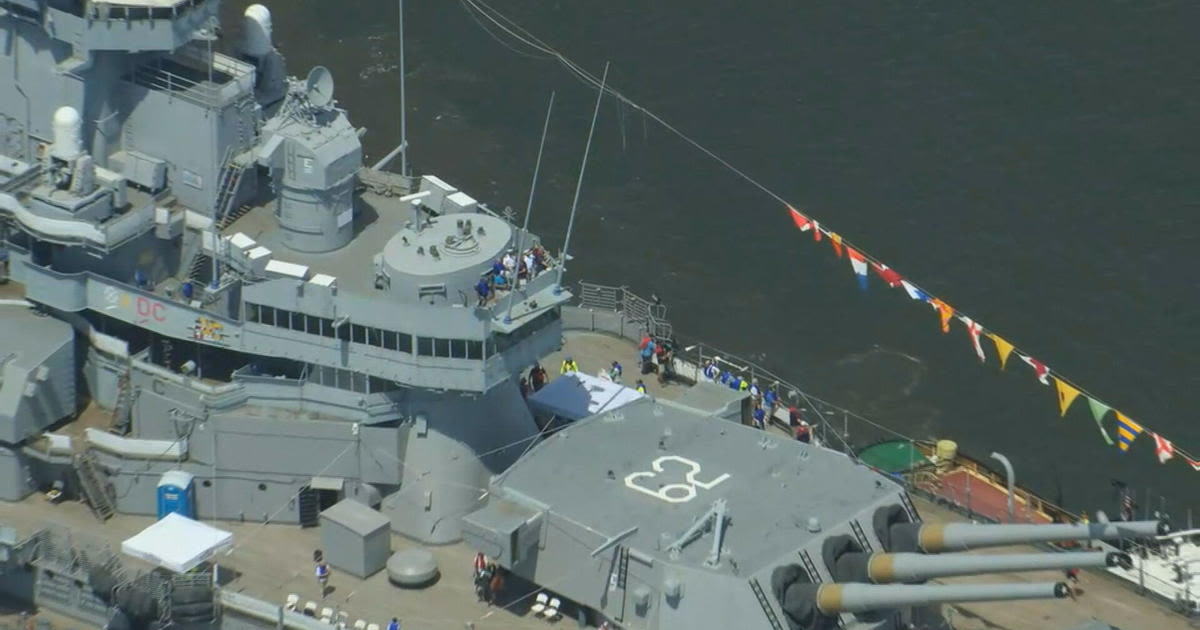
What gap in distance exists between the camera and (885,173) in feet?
261

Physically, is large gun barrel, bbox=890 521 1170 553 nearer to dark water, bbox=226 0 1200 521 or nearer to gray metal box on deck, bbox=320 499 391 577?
gray metal box on deck, bbox=320 499 391 577

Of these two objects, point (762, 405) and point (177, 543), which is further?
point (762, 405)

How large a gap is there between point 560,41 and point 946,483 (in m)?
32.4

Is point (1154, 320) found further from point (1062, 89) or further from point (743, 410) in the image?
point (743, 410)

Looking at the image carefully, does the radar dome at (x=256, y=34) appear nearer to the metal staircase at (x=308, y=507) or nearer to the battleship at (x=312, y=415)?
the battleship at (x=312, y=415)

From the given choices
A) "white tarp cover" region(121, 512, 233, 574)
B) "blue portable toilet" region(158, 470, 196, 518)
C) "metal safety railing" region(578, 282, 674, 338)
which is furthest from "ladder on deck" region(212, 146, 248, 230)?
"metal safety railing" region(578, 282, 674, 338)

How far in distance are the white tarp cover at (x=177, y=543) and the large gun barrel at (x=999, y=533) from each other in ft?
48.3

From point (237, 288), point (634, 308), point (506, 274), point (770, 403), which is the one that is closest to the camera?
point (506, 274)

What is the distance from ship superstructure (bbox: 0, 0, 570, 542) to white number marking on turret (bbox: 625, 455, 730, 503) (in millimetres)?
3605

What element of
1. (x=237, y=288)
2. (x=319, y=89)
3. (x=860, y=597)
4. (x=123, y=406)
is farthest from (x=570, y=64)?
(x=860, y=597)

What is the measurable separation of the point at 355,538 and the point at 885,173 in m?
32.8

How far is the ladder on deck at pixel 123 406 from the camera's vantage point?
54625 millimetres

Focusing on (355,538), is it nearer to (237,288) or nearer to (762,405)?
(237,288)

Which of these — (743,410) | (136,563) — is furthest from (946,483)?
(136,563)
